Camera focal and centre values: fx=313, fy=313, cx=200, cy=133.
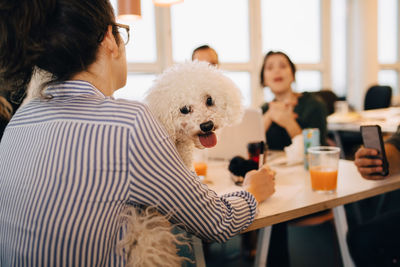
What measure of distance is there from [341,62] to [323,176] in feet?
16.8

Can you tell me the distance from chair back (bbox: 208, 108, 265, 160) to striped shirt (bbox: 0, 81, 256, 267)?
958mm

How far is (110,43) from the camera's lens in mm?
756

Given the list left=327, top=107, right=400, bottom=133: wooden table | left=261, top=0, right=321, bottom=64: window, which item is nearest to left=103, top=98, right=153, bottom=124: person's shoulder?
left=327, top=107, right=400, bottom=133: wooden table

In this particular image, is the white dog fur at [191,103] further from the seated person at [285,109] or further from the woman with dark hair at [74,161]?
the seated person at [285,109]

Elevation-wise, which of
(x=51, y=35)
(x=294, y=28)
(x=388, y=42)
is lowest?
(x=51, y=35)

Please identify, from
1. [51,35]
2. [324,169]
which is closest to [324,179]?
[324,169]

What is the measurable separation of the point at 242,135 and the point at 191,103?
758 mm

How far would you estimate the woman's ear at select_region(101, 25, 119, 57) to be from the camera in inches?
29.0

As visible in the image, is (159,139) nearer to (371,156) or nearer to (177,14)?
(371,156)

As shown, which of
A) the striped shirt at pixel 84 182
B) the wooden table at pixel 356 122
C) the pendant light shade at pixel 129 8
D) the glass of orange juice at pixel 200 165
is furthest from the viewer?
the wooden table at pixel 356 122

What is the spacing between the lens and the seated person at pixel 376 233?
1.09 m

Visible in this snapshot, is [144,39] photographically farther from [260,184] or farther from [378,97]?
[260,184]

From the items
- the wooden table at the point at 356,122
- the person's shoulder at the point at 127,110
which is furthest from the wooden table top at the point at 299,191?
the wooden table at the point at 356,122

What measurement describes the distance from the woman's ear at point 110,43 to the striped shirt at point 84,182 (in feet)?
0.51
